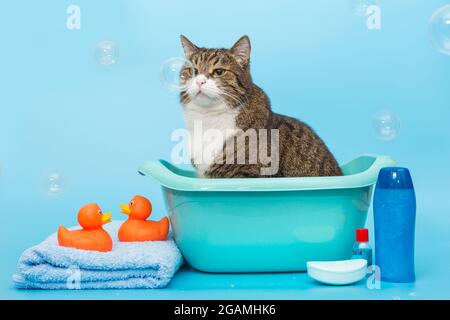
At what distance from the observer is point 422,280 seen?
87.8 inches

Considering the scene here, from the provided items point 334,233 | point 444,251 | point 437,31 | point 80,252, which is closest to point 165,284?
point 80,252

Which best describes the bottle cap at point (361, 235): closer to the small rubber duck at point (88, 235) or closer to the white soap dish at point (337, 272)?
the white soap dish at point (337, 272)

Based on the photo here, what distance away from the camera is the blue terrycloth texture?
7.04ft

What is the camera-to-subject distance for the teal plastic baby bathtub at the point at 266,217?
2.20 m

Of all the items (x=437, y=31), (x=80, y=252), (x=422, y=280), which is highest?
(x=437, y=31)

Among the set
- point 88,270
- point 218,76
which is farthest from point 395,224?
point 88,270

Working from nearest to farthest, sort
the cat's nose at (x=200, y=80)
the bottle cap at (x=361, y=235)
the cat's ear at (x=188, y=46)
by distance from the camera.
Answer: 1. the bottle cap at (x=361, y=235)
2. the cat's nose at (x=200, y=80)
3. the cat's ear at (x=188, y=46)

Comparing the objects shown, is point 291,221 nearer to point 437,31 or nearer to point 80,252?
point 80,252

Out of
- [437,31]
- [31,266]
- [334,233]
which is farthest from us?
[437,31]

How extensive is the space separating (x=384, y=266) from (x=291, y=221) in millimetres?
330

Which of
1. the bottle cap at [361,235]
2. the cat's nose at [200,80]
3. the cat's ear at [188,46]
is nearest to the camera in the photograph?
the bottle cap at [361,235]

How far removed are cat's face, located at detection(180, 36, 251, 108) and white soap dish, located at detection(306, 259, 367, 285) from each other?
2.25 feet

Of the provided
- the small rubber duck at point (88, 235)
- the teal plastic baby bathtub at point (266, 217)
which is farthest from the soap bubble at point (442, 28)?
the small rubber duck at point (88, 235)

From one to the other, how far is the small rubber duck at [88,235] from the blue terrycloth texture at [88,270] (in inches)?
3.6
